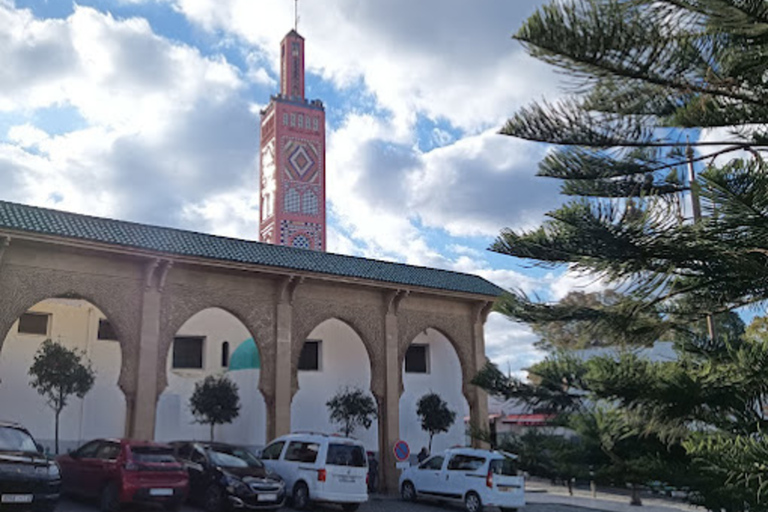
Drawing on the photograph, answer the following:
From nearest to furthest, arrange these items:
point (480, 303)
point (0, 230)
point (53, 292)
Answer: point (0, 230)
point (53, 292)
point (480, 303)

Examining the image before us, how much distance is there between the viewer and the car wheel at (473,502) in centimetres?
1559

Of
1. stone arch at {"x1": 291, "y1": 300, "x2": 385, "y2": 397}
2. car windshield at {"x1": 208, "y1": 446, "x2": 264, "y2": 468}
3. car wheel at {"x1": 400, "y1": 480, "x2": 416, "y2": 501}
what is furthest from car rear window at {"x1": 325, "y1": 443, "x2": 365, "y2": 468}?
stone arch at {"x1": 291, "y1": 300, "x2": 385, "y2": 397}

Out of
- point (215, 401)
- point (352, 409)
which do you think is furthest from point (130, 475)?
point (352, 409)

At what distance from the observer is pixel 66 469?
13.8 meters

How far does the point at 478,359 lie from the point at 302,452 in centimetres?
921

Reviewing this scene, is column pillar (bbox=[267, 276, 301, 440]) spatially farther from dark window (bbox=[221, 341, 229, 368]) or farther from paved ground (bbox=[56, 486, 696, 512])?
dark window (bbox=[221, 341, 229, 368])

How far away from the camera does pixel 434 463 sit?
57.0 ft

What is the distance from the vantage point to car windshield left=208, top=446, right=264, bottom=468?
13.9 meters

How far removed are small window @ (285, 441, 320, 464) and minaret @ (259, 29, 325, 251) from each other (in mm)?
26512

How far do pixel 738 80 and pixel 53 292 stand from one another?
15.0m

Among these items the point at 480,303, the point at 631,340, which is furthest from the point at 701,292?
the point at 480,303

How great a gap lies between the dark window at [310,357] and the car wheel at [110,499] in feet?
39.8

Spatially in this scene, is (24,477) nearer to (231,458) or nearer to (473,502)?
(231,458)

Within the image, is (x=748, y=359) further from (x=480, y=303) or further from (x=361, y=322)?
(x=480, y=303)
